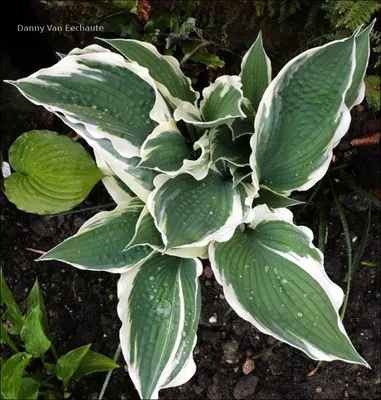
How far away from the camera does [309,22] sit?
1237 millimetres

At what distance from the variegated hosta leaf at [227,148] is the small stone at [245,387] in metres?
0.65

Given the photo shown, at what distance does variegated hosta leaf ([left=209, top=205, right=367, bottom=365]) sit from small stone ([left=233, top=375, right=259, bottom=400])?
1.68ft

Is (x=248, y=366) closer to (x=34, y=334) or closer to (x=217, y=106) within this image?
(x=34, y=334)

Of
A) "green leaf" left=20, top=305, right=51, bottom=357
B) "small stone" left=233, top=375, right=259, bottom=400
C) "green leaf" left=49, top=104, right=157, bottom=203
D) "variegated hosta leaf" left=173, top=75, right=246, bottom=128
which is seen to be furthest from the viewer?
"small stone" left=233, top=375, right=259, bottom=400

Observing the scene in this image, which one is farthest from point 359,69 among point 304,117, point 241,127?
point 241,127

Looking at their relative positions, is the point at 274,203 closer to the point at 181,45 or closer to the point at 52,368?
the point at 181,45

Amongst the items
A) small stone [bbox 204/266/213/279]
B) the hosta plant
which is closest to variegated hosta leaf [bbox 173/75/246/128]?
the hosta plant

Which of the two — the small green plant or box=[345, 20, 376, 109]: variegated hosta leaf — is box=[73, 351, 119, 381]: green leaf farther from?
box=[345, 20, 376, 109]: variegated hosta leaf

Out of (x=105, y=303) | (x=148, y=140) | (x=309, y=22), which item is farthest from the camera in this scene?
(x=105, y=303)

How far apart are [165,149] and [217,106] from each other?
13cm

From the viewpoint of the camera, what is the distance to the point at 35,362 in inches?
58.3

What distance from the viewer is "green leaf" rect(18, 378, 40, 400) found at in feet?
4.10

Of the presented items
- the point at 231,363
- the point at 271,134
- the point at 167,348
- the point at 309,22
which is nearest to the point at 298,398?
the point at 231,363

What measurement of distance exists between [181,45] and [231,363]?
816 millimetres
